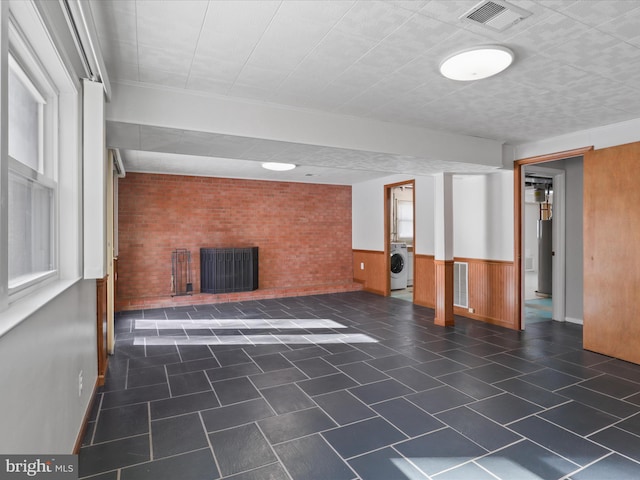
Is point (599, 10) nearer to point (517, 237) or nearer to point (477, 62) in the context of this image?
point (477, 62)

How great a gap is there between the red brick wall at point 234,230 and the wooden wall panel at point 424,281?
180cm

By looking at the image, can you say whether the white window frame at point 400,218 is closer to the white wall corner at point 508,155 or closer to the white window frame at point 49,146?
the white wall corner at point 508,155

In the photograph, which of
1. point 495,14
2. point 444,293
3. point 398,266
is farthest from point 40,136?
point 398,266

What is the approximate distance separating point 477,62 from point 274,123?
5.38 feet

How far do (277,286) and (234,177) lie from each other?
229 centimetres

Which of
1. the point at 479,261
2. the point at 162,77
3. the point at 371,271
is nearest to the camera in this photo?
the point at 162,77

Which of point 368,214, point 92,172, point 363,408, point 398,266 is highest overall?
point 368,214

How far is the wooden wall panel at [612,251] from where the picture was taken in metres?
3.53

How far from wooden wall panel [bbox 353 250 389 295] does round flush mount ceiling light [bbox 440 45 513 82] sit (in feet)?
16.7

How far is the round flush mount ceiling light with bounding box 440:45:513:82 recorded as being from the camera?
7.47 feet

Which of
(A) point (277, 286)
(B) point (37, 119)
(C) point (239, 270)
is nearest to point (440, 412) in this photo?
(B) point (37, 119)

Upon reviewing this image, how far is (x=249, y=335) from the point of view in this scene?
4527 millimetres

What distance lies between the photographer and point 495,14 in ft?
6.40

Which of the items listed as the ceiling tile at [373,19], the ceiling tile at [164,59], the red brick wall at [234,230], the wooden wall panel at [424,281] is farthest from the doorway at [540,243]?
the ceiling tile at [164,59]
